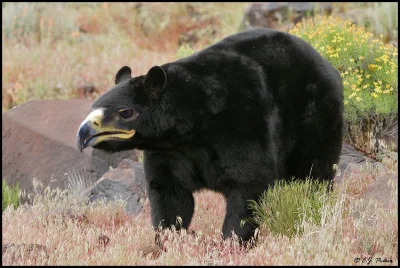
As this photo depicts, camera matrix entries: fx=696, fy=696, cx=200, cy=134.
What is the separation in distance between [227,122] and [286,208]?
0.88 meters

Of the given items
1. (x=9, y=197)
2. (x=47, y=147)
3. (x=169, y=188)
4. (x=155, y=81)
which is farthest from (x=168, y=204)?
(x=47, y=147)

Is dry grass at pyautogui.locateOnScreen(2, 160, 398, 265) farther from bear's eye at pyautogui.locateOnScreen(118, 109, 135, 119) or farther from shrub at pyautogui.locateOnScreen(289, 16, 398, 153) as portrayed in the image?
shrub at pyautogui.locateOnScreen(289, 16, 398, 153)

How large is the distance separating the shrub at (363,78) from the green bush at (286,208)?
2.89 m

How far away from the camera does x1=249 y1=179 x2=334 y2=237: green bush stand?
5.77 meters

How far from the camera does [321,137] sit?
649 cm

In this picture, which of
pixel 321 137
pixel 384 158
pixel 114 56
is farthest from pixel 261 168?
pixel 114 56

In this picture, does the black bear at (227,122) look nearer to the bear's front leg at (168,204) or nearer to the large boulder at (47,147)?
the bear's front leg at (168,204)

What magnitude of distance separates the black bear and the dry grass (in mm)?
349

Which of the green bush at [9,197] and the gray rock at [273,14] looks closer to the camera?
the green bush at [9,197]

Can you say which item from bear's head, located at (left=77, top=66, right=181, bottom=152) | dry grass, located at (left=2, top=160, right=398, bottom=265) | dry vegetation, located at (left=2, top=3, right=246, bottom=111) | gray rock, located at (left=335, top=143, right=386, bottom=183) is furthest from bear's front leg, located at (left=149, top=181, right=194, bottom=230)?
dry vegetation, located at (left=2, top=3, right=246, bottom=111)

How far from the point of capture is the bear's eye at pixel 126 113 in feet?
18.0

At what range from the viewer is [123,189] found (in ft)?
27.2

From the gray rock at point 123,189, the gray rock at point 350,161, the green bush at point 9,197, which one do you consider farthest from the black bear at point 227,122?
the green bush at point 9,197

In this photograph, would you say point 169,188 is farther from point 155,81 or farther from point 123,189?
point 123,189
